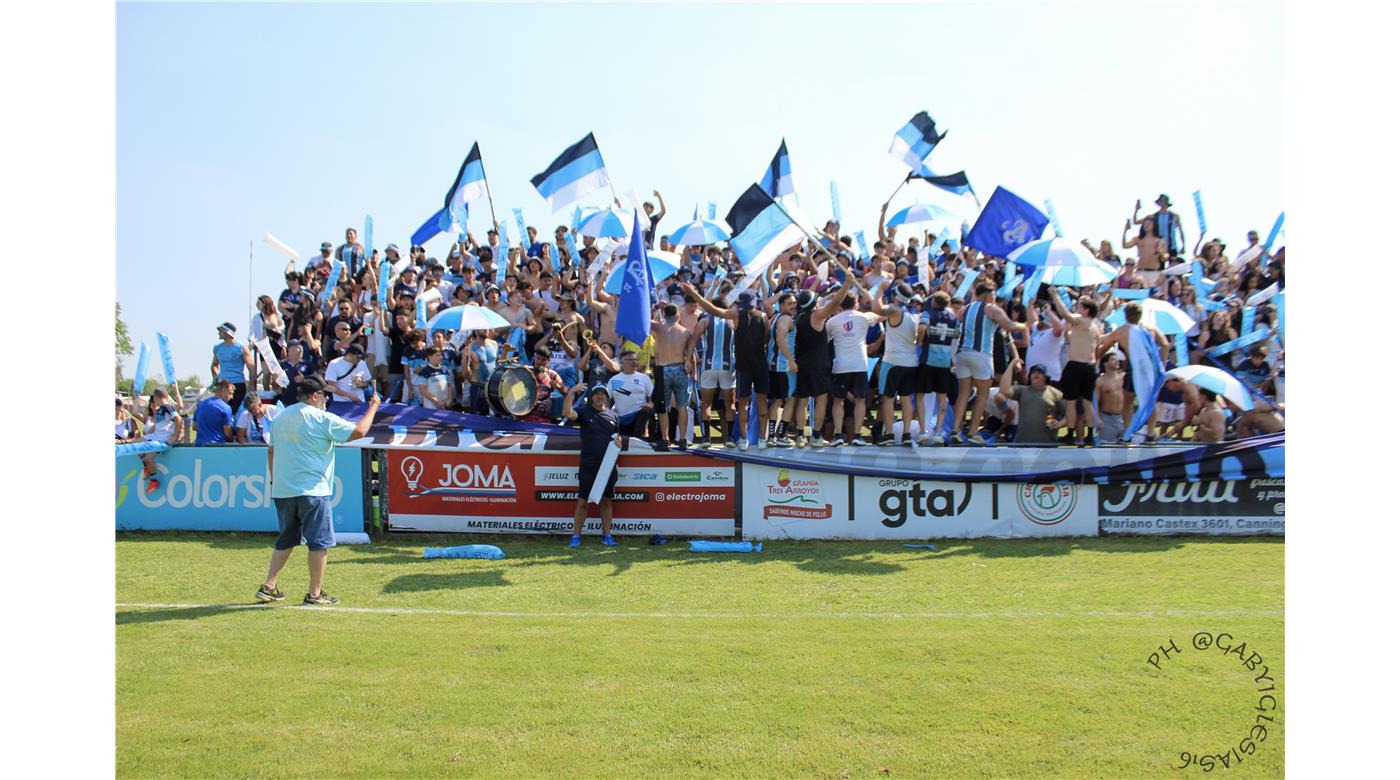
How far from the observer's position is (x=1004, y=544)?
1084 cm

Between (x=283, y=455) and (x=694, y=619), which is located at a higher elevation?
(x=283, y=455)

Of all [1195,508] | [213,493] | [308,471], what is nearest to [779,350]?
[1195,508]

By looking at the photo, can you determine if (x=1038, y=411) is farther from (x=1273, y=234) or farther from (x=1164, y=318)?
(x=1273, y=234)

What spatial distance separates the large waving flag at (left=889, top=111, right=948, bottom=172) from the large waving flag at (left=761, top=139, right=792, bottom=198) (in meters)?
1.94

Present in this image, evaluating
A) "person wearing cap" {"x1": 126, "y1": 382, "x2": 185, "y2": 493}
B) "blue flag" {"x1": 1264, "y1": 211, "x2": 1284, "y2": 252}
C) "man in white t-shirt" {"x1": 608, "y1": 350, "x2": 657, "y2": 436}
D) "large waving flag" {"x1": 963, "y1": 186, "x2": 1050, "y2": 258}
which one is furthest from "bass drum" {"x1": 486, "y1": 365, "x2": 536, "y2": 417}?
"blue flag" {"x1": 1264, "y1": 211, "x2": 1284, "y2": 252}

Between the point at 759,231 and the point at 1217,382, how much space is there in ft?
18.1

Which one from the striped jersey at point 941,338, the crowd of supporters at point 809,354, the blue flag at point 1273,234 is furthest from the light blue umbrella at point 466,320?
the blue flag at point 1273,234

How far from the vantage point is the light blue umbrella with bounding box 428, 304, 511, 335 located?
1262 centimetres

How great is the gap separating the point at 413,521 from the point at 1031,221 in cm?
920

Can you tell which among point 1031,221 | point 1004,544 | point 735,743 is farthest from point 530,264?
point 735,743

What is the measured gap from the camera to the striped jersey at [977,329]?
11.8m

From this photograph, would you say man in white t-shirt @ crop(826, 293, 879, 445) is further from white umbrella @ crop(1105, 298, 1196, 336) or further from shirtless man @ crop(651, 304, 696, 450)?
white umbrella @ crop(1105, 298, 1196, 336)

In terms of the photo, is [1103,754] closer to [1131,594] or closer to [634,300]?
[1131,594]

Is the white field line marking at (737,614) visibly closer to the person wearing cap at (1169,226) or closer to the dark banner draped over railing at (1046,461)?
the dark banner draped over railing at (1046,461)
